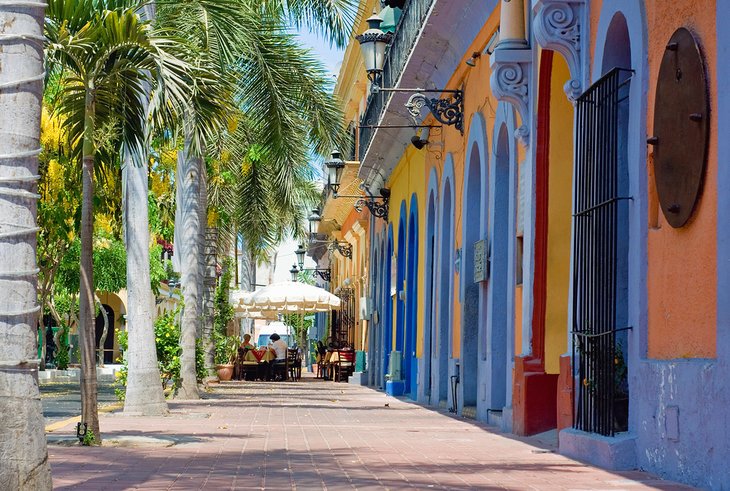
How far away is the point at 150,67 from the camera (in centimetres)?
1210

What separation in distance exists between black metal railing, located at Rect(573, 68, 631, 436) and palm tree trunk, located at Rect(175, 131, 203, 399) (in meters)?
10.9

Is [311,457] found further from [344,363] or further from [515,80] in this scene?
[344,363]

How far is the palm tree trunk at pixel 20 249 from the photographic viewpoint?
21.0 feet

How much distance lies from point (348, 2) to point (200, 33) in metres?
3.66

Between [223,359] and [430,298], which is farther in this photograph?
[223,359]

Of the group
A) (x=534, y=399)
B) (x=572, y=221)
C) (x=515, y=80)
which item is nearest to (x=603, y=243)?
(x=572, y=221)

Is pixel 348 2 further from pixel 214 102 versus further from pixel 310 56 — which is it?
pixel 214 102

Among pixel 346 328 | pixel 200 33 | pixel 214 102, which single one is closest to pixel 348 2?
pixel 200 33

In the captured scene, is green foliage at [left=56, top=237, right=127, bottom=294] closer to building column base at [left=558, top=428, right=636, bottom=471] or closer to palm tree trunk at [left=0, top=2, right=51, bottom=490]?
building column base at [left=558, top=428, right=636, bottom=471]

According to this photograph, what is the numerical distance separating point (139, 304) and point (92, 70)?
16.7 feet

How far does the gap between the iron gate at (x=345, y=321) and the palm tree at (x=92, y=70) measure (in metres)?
28.5

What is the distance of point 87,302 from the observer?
37.1ft

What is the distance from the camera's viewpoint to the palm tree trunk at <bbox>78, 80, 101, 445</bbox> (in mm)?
11320

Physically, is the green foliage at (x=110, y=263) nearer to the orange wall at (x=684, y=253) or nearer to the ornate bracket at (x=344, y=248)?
the ornate bracket at (x=344, y=248)
